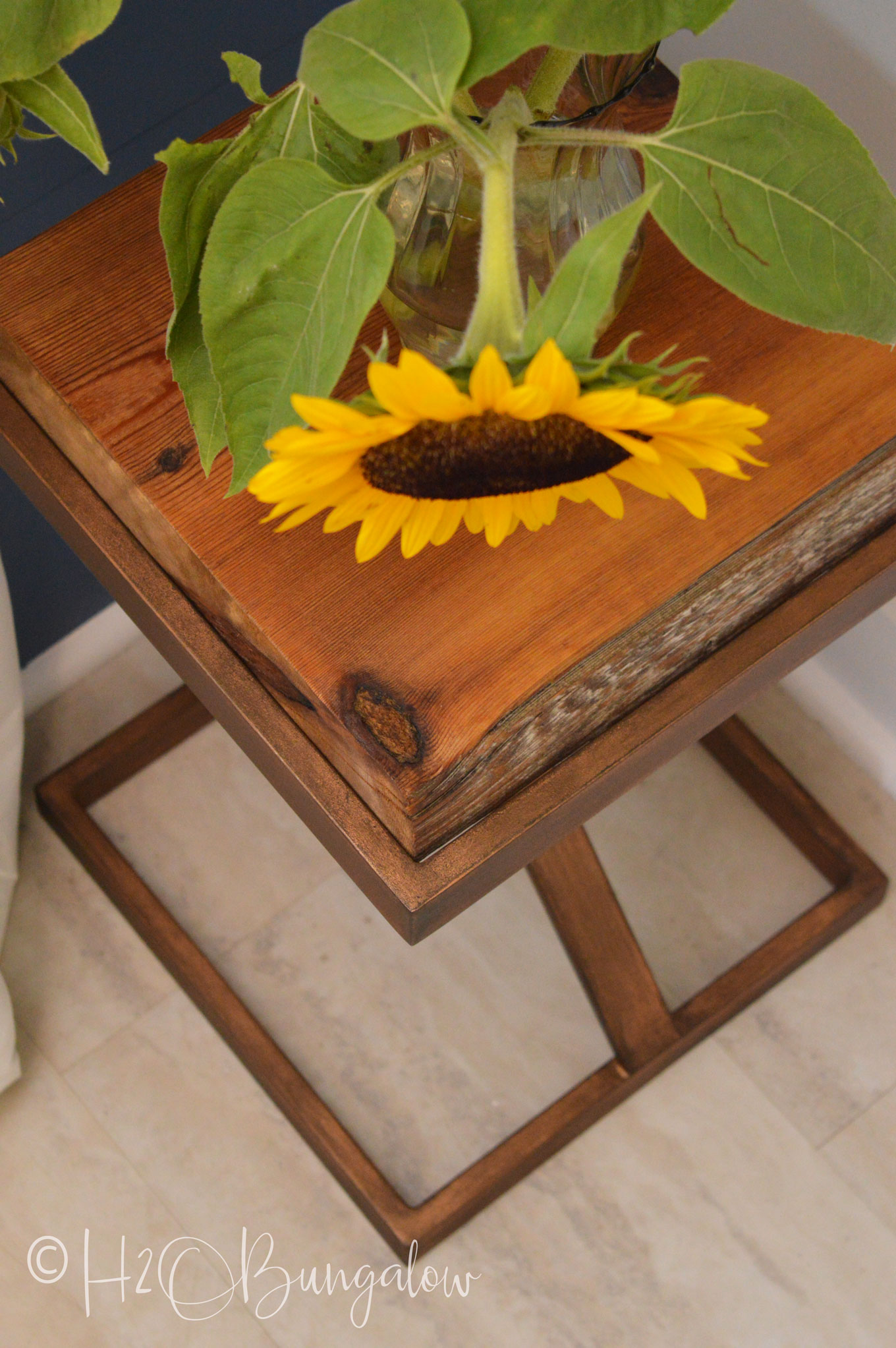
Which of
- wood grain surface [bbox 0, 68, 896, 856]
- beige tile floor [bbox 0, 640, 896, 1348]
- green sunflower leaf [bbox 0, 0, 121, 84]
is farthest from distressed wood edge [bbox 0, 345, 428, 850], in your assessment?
beige tile floor [bbox 0, 640, 896, 1348]

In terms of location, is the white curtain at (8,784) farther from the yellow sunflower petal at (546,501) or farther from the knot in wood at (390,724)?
the yellow sunflower petal at (546,501)

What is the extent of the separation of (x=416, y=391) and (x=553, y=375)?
0.13 ft

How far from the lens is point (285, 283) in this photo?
46 cm

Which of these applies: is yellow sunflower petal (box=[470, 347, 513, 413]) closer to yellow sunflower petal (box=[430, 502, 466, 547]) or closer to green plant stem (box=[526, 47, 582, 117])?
yellow sunflower petal (box=[430, 502, 466, 547])

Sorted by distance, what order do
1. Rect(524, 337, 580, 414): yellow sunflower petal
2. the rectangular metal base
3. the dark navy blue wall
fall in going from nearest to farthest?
Rect(524, 337, 580, 414): yellow sunflower petal, the dark navy blue wall, the rectangular metal base

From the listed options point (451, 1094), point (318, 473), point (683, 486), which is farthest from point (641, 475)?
point (451, 1094)

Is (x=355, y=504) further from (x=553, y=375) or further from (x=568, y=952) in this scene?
(x=568, y=952)

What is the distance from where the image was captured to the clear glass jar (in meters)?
0.54

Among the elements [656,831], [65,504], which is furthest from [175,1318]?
[65,504]

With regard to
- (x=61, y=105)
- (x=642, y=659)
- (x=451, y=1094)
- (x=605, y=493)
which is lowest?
(x=451, y=1094)

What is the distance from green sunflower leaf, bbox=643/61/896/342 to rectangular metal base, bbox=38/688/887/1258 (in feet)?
1.58

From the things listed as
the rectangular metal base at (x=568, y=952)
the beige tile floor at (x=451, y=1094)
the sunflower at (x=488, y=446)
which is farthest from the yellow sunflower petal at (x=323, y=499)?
the beige tile floor at (x=451, y=1094)

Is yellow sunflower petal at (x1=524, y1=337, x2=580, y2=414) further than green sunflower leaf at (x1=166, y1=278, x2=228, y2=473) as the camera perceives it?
No

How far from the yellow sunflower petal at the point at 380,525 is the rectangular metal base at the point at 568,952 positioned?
45 centimetres
